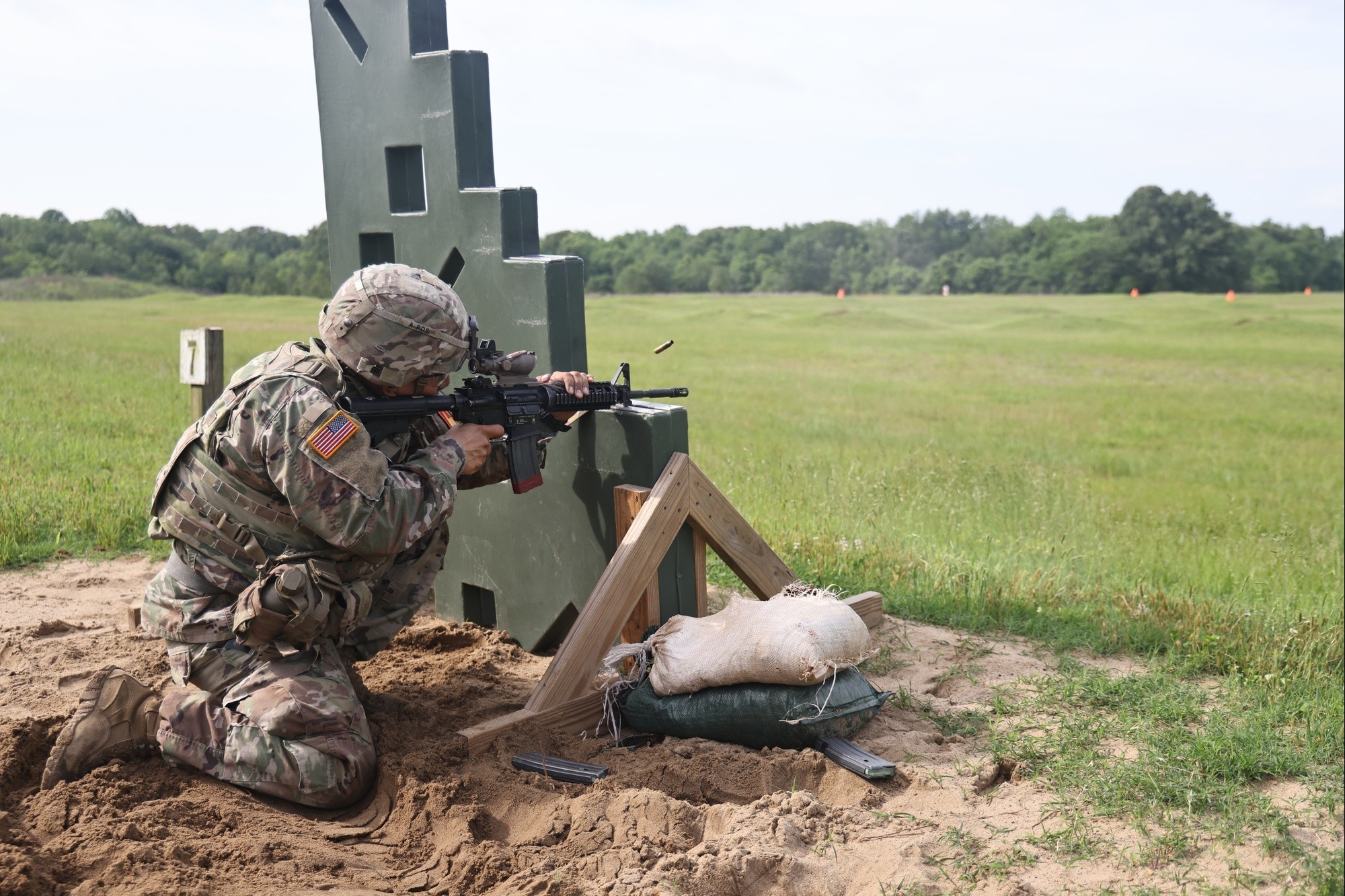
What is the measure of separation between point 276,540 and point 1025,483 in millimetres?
8758

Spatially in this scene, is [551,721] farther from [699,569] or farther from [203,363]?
[203,363]

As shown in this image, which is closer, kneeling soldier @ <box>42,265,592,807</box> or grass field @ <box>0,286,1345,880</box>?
kneeling soldier @ <box>42,265,592,807</box>

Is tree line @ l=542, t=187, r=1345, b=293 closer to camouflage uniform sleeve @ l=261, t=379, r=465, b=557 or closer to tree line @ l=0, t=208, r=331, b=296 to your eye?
tree line @ l=0, t=208, r=331, b=296

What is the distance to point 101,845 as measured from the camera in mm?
3176

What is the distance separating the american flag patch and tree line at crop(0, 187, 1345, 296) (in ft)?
164

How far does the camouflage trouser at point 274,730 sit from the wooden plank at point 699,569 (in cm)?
171

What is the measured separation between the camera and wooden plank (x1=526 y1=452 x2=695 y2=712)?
4309mm

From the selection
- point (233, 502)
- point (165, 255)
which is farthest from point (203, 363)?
point (165, 255)

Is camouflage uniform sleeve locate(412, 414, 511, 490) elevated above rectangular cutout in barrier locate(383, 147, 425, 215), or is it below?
below

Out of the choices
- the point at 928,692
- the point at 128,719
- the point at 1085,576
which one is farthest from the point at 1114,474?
the point at 128,719

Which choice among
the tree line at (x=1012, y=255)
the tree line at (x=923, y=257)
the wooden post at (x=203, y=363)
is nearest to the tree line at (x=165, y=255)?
the tree line at (x=923, y=257)

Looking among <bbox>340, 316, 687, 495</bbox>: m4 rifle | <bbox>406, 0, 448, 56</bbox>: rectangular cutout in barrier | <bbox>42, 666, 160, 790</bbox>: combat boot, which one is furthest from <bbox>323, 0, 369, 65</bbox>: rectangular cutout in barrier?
<bbox>42, 666, 160, 790</bbox>: combat boot

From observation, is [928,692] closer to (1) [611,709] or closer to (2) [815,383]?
(1) [611,709]

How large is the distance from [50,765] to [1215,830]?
3814 mm
